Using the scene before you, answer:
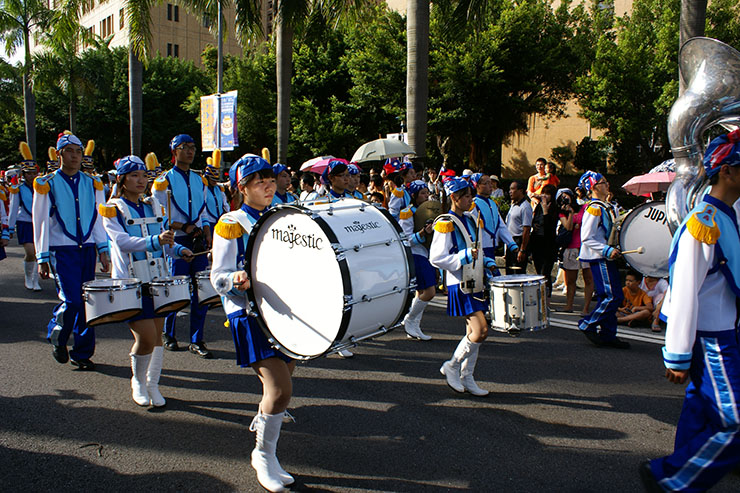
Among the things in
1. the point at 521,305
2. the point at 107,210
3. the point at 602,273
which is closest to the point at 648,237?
the point at 602,273

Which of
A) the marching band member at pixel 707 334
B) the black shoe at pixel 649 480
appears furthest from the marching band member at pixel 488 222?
the black shoe at pixel 649 480

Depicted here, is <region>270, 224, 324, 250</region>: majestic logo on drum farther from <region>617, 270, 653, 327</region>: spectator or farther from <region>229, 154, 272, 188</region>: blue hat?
<region>617, 270, 653, 327</region>: spectator

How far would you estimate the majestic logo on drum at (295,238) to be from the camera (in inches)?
136

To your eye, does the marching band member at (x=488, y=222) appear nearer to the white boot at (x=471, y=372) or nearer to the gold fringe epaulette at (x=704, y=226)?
the white boot at (x=471, y=372)

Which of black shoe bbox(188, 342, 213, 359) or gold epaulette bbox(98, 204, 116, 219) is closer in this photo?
gold epaulette bbox(98, 204, 116, 219)

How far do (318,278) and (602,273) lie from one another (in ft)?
14.9

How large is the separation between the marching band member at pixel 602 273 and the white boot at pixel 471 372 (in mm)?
2166

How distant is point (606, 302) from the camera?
6.82 m

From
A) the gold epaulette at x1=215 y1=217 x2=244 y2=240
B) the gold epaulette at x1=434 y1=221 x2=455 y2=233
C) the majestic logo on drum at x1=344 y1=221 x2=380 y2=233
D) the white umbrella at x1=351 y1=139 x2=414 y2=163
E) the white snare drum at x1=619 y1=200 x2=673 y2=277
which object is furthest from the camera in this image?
the white umbrella at x1=351 y1=139 x2=414 y2=163

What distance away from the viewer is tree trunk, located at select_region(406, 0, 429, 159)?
38.8ft

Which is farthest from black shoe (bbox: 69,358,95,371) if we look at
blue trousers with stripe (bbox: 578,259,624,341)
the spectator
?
the spectator

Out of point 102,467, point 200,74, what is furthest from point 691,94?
point 200,74

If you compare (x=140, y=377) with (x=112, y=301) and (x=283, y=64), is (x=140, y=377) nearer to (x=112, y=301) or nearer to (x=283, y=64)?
(x=112, y=301)

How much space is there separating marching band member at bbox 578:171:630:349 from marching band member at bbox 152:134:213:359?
13.9ft
